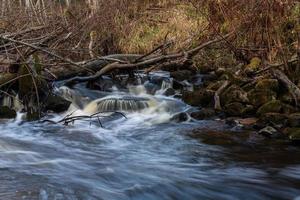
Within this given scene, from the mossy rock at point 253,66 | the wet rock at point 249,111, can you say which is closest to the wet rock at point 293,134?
the wet rock at point 249,111

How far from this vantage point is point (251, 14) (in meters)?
10.5

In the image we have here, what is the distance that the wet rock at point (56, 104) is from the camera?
9531mm

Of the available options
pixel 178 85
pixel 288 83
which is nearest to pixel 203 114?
pixel 288 83

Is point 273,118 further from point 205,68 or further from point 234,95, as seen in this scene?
point 205,68

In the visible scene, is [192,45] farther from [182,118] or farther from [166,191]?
[166,191]

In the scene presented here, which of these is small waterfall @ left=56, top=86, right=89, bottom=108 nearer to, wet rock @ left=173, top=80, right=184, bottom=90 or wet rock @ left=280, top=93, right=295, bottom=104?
wet rock @ left=173, top=80, right=184, bottom=90

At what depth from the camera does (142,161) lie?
6.25 meters

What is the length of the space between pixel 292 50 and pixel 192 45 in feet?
12.5

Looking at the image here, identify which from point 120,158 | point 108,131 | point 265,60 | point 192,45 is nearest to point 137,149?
point 120,158

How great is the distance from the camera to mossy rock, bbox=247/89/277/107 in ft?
29.3

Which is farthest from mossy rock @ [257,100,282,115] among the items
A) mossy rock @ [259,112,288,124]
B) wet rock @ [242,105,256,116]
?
mossy rock @ [259,112,288,124]

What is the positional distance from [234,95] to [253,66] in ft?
6.29

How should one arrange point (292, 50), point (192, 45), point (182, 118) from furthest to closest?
1. point (192, 45)
2. point (292, 50)
3. point (182, 118)

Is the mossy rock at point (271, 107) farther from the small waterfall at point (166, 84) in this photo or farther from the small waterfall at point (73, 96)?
the small waterfall at point (73, 96)
